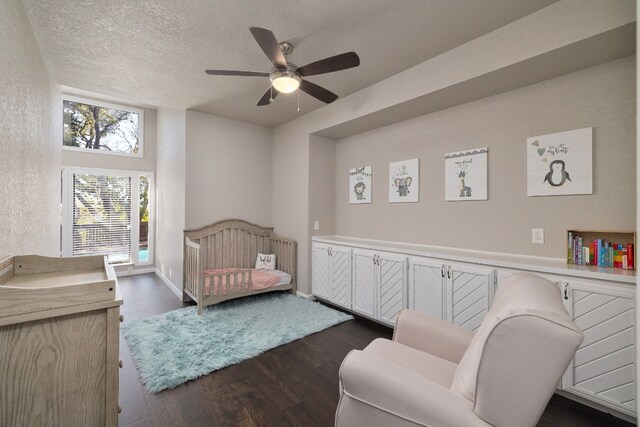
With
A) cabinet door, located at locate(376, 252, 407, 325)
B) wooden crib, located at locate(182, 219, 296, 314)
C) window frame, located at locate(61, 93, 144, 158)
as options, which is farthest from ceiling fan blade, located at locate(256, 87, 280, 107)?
window frame, located at locate(61, 93, 144, 158)

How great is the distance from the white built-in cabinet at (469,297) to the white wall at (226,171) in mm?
1397

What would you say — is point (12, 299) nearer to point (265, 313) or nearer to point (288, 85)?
point (288, 85)

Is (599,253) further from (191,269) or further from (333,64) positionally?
(191,269)

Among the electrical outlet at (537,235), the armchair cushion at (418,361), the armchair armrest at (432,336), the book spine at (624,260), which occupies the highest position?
the electrical outlet at (537,235)

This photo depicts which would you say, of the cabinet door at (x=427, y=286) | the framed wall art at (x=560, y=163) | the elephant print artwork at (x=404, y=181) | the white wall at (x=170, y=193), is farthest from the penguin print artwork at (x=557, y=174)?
the white wall at (x=170, y=193)

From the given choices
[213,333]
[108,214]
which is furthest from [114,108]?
[213,333]

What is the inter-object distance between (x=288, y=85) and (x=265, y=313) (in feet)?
8.25

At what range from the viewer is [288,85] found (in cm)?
228

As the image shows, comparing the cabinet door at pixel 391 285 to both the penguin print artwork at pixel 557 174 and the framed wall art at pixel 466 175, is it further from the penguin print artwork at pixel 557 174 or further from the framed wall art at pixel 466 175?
the penguin print artwork at pixel 557 174

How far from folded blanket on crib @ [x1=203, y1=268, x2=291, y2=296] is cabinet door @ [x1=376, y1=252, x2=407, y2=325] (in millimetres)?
1531

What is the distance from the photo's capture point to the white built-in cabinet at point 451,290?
2.23 metres

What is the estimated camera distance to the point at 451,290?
2.40 metres

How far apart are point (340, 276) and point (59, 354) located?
2.70 metres

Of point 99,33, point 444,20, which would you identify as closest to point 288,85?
point 444,20
